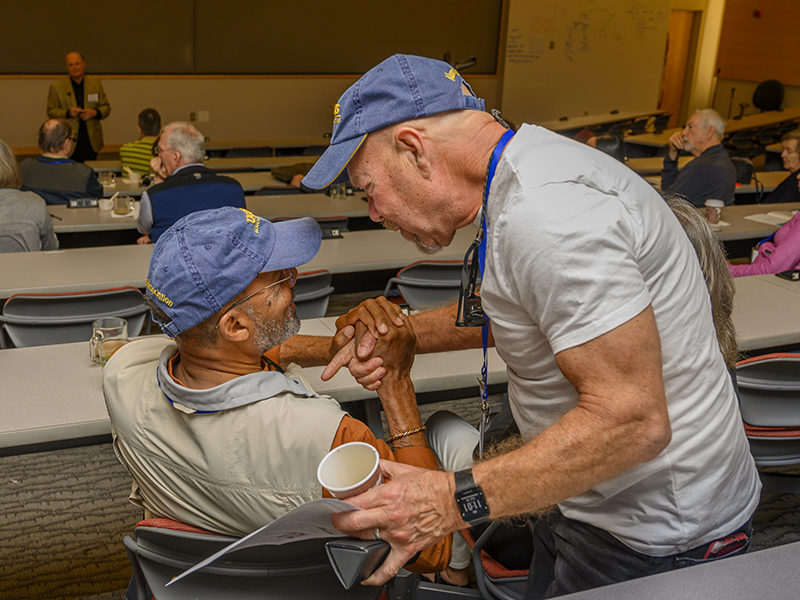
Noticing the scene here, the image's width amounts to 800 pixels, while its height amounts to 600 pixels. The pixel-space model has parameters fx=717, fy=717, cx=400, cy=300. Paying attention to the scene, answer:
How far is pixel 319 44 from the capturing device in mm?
10125

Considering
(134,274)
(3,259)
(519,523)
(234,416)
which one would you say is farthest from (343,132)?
(3,259)

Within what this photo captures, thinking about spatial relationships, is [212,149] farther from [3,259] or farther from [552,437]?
[552,437]

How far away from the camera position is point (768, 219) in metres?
4.55

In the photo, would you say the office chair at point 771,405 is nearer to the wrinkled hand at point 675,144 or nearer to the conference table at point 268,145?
the wrinkled hand at point 675,144

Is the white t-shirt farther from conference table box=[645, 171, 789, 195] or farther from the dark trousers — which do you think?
conference table box=[645, 171, 789, 195]

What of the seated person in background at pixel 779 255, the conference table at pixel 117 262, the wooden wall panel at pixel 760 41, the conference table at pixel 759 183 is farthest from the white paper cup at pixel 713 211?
the wooden wall panel at pixel 760 41

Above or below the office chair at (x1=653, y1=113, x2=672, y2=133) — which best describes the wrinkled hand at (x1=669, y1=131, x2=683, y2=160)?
above

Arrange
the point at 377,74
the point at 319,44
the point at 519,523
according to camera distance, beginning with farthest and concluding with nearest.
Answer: the point at 319,44 → the point at 519,523 → the point at 377,74

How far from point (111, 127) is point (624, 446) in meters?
9.59

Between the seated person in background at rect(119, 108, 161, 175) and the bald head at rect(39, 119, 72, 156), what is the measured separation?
0.94 meters

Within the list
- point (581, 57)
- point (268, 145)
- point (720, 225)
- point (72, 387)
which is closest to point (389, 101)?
point (72, 387)

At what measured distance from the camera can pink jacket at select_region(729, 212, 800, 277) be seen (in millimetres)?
3268

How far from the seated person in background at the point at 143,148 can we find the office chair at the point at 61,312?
3.22 m

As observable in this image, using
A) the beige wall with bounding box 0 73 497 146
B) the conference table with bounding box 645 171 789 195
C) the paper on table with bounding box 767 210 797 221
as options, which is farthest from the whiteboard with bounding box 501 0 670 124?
the paper on table with bounding box 767 210 797 221
